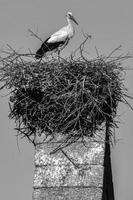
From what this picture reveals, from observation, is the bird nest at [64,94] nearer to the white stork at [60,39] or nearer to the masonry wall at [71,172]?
the masonry wall at [71,172]

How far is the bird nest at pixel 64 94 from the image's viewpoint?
7627 mm

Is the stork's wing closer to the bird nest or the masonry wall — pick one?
the bird nest

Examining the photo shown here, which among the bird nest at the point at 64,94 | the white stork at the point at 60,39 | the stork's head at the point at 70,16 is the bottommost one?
the bird nest at the point at 64,94

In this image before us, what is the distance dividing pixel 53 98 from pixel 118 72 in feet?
3.70

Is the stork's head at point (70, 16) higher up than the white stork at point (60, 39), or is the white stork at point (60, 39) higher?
the stork's head at point (70, 16)

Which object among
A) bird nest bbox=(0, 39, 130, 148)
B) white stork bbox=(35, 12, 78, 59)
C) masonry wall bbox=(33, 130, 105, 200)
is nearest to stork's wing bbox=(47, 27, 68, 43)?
white stork bbox=(35, 12, 78, 59)

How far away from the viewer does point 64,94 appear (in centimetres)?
813

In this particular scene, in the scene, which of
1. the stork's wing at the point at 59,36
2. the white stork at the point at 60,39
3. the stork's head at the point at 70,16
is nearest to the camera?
the white stork at the point at 60,39

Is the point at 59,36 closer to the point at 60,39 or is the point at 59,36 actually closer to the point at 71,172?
the point at 60,39

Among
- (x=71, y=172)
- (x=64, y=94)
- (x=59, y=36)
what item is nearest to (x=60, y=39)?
(x=59, y=36)

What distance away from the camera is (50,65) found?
898 centimetres

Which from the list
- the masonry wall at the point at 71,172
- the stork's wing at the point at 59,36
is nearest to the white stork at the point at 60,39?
the stork's wing at the point at 59,36

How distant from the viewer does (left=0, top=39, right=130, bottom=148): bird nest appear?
7627 mm

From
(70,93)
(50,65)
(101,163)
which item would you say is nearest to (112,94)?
(70,93)
